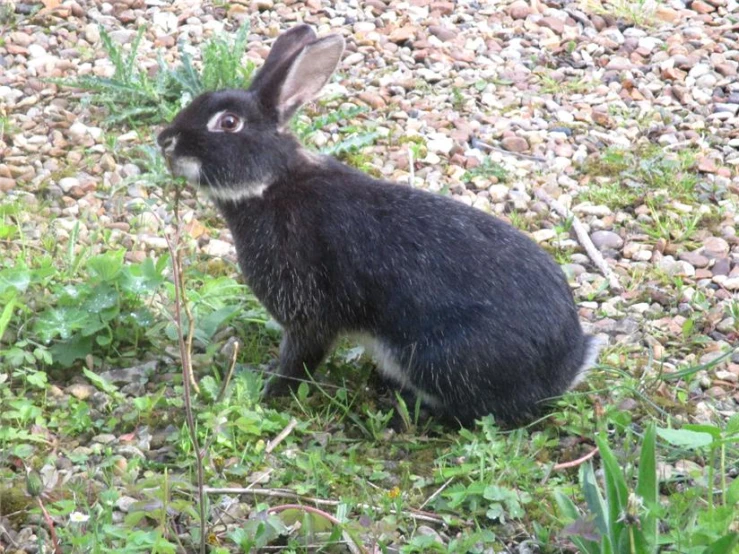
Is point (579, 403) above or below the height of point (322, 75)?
below

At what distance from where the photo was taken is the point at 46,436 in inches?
186

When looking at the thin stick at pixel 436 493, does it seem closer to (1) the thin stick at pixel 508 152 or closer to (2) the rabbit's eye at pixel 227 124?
(2) the rabbit's eye at pixel 227 124

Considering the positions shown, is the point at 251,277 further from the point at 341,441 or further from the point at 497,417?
the point at 497,417

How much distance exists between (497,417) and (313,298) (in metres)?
0.99

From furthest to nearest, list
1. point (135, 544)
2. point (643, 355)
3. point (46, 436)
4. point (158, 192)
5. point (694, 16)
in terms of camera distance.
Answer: point (694, 16) < point (158, 192) < point (643, 355) < point (46, 436) < point (135, 544)

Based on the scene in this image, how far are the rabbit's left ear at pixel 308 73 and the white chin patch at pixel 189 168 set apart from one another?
486mm

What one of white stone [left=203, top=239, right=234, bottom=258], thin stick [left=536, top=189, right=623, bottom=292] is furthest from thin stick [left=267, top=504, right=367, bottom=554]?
thin stick [left=536, top=189, right=623, bottom=292]

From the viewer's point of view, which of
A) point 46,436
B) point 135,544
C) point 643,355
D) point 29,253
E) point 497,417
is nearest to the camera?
point 135,544

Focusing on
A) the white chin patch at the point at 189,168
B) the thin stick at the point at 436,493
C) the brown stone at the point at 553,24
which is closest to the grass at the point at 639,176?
the brown stone at the point at 553,24

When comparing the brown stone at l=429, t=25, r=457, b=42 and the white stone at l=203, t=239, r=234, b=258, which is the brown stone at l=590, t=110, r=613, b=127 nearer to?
→ the brown stone at l=429, t=25, r=457, b=42

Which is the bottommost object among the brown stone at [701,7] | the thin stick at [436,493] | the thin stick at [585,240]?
the thin stick at [585,240]

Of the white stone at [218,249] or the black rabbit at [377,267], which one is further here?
the white stone at [218,249]

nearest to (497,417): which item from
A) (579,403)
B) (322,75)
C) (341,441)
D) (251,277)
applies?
(579,403)

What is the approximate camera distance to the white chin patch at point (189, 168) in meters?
5.24
